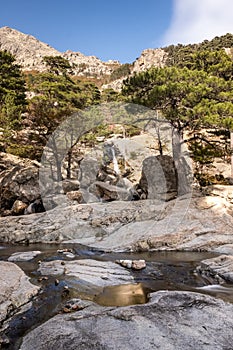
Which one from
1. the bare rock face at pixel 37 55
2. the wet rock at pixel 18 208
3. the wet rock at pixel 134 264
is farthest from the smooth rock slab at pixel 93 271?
the bare rock face at pixel 37 55

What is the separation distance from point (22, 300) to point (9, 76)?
2372 centimetres

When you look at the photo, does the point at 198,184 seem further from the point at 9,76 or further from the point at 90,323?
the point at 9,76

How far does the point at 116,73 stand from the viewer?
79.9 meters

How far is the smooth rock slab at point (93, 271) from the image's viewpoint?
23.8 ft

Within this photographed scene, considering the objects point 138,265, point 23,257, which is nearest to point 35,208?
point 23,257

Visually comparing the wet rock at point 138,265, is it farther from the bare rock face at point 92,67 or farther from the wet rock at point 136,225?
the bare rock face at point 92,67

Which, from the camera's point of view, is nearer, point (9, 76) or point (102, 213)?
point (102, 213)

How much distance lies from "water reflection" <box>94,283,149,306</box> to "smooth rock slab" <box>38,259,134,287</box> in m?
0.39

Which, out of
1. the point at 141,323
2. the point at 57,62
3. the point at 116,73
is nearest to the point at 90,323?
the point at 141,323

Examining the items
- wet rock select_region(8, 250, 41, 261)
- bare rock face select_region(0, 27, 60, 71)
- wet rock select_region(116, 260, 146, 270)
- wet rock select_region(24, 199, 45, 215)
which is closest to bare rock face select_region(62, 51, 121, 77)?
bare rock face select_region(0, 27, 60, 71)

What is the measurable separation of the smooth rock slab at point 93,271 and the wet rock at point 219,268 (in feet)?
7.46

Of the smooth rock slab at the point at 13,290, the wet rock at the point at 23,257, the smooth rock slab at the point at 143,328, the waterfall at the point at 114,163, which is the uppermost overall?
the waterfall at the point at 114,163

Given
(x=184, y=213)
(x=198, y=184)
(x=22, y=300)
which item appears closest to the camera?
(x=22, y=300)

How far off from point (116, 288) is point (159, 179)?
443 inches
